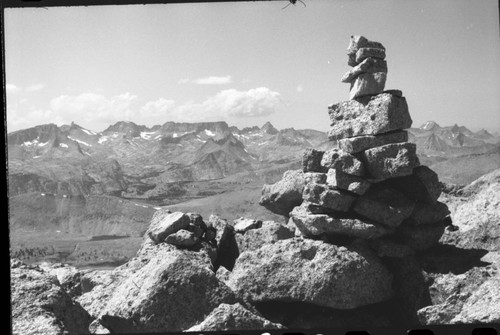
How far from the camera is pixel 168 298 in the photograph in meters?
Answer: 11.5

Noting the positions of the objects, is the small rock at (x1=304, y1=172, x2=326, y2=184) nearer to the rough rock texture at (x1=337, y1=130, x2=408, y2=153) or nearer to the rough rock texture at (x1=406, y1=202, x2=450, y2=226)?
the rough rock texture at (x1=337, y1=130, x2=408, y2=153)

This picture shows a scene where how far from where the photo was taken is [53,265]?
50.9 ft

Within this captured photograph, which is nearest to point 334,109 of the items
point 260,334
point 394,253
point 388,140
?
point 388,140

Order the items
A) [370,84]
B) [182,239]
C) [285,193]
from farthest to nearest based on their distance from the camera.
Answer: [285,193]
[370,84]
[182,239]

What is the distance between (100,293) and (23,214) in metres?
56.4

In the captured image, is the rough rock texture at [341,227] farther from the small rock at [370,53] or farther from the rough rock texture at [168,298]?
the small rock at [370,53]

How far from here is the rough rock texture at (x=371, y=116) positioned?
13.2 meters

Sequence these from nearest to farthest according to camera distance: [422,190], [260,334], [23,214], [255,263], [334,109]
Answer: [260,334], [255,263], [422,190], [334,109], [23,214]

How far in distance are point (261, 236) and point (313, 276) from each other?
259cm

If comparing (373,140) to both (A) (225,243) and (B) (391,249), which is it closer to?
(B) (391,249)

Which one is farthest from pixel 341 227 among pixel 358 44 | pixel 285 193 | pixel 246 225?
pixel 358 44

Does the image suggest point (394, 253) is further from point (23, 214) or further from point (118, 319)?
point (23, 214)

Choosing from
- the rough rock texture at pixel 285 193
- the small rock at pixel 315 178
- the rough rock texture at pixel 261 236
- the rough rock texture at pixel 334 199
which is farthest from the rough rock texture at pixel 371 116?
the rough rock texture at pixel 261 236

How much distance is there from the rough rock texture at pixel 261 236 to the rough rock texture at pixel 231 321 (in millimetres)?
3391
